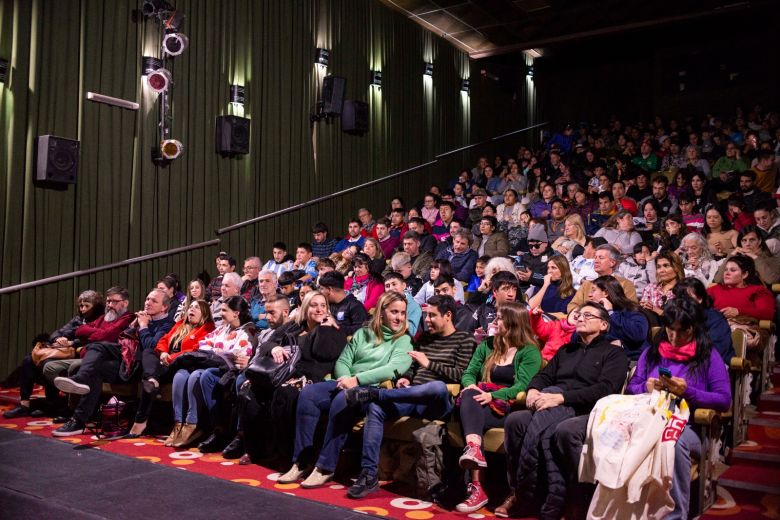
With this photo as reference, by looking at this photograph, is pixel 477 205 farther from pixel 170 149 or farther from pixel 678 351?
pixel 678 351

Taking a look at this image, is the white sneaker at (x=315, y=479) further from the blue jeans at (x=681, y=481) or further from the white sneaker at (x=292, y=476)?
the blue jeans at (x=681, y=481)

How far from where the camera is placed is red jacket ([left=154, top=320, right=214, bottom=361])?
4236mm

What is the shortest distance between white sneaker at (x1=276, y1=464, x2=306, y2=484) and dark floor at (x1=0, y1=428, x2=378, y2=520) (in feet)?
0.75

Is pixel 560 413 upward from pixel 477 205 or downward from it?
downward

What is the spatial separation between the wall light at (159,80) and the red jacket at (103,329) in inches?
91.3

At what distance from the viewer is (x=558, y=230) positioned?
6.17 m

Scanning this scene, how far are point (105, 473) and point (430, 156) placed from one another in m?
7.24

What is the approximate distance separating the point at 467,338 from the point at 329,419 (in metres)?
0.79

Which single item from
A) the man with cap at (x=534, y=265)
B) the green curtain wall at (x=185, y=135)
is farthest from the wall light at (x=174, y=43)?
the man with cap at (x=534, y=265)

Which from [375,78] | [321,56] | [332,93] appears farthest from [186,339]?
[375,78]

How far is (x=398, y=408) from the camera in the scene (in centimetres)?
321

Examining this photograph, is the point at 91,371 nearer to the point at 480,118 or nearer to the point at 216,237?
the point at 216,237

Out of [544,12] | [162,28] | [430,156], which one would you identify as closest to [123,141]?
[162,28]

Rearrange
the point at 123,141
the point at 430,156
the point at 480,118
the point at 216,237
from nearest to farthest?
the point at 123,141
the point at 216,237
the point at 430,156
the point at 480,118
